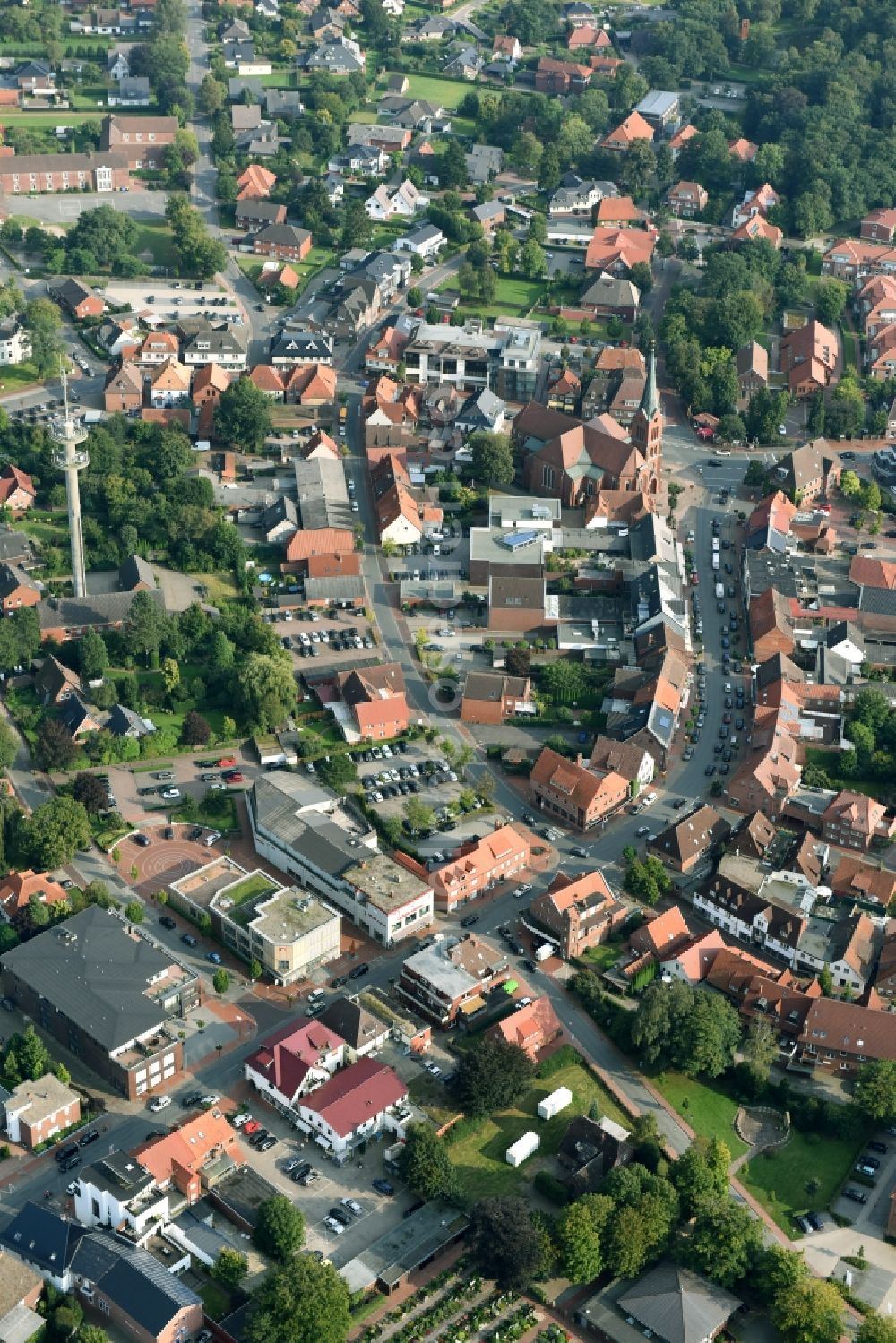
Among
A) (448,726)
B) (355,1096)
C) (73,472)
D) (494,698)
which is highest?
(73,472)

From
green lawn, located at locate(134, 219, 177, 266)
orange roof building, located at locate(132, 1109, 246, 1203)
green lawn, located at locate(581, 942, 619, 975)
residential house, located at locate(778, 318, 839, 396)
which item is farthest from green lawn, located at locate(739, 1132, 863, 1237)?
green lawn, located at locate(134, 219, 177, 266)

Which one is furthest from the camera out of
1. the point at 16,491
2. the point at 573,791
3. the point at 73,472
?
the point at 16,491

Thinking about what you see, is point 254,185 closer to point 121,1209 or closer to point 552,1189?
point 552,1189

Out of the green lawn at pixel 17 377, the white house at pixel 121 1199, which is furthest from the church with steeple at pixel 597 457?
the white house at pixel 121 1199

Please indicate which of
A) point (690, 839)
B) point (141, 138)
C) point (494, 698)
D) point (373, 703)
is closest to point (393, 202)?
point (141, 138)

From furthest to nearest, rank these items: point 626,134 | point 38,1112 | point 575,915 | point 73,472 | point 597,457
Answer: point 626,134 → point 597,457 → point 73,472 → point 575,915 → point 38,1112

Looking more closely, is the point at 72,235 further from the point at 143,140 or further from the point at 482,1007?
the point at 482,1007

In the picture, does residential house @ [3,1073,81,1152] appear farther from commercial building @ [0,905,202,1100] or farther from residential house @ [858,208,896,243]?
residential house @ [858,208,896,243]
